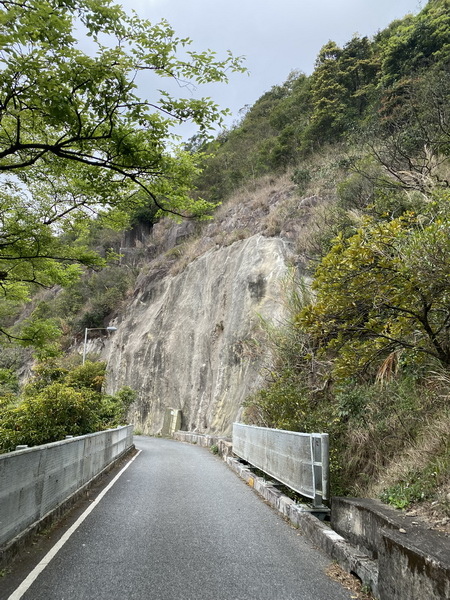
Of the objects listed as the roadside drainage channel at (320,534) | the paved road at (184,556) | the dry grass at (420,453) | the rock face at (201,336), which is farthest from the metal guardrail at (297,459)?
the rock face at (201,336)

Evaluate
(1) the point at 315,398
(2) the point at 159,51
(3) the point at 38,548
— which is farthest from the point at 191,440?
(2) the point at 159,51

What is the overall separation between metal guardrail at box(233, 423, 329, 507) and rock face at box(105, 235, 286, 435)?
751 cm

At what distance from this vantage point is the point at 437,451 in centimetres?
549

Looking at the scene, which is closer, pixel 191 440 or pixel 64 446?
pixel 64 446

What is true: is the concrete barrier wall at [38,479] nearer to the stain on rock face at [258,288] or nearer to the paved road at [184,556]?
the paved road at [184,556]

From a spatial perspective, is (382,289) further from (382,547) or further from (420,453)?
(382,547)

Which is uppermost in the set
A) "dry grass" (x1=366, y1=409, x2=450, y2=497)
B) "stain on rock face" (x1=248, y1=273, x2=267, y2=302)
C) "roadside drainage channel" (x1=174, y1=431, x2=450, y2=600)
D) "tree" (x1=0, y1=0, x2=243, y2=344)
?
"stain on rock face" (x1=248, y1=273, x2=267, y2=302)

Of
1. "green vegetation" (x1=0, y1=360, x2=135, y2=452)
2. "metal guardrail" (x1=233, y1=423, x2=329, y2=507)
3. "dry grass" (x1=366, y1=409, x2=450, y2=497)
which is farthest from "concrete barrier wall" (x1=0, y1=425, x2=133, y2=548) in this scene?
→ "dry grass" (x1=366, y1=409, x2=450, y2=497)

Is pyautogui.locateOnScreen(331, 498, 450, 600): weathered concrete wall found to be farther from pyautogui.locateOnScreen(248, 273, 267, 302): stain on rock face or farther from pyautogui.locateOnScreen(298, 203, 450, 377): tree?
pyautogui.locateOnScreen(248, 273, 267, 302): stain on rock face

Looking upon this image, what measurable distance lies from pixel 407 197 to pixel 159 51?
9320 millimetres

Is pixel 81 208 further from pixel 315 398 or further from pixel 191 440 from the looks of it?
pixel 191 440

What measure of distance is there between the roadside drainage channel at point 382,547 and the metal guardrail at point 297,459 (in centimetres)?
32

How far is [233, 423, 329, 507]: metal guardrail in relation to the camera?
247 inches

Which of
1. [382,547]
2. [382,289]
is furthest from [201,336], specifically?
[382,547]
